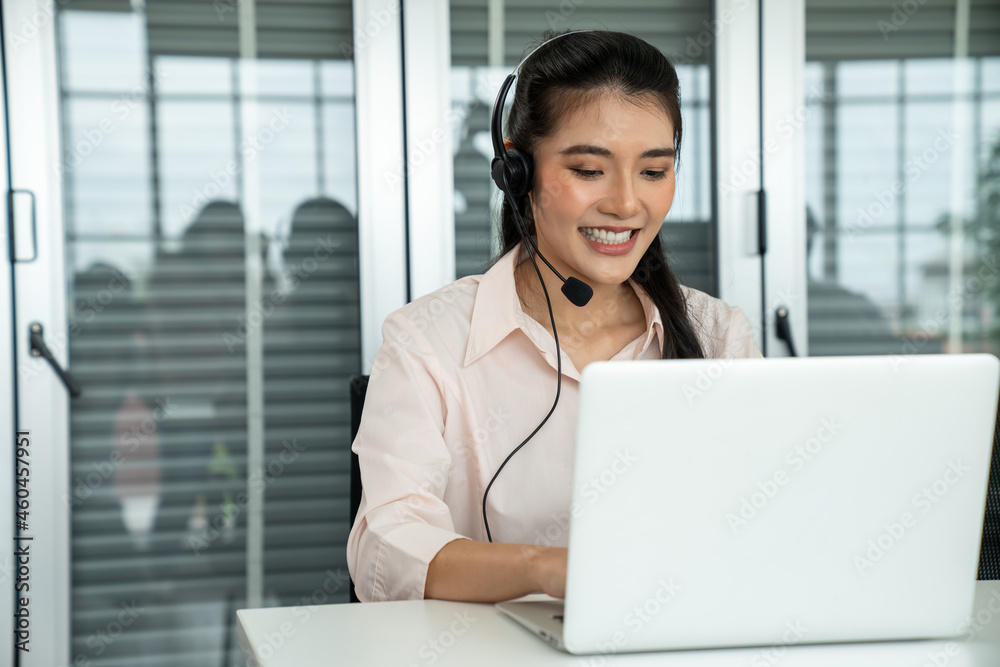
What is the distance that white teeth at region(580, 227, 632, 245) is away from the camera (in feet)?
4.21

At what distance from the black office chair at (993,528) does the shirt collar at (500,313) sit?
0.52 metres

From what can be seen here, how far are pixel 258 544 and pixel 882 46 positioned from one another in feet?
6.83

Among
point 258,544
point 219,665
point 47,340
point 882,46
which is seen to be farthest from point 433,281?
point 882,46

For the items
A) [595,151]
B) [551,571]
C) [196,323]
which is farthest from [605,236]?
[196,323]

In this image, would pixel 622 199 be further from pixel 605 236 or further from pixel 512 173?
pixel 512 173

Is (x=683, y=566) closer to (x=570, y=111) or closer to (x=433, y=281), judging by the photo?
(x=570, y=111)

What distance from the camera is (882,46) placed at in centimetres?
221

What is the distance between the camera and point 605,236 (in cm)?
129

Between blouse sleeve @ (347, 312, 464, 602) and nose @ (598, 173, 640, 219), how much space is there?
345 mm

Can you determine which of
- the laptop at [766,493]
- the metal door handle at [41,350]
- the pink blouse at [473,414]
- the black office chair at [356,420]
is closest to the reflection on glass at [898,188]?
the pink blouse at [473,414]

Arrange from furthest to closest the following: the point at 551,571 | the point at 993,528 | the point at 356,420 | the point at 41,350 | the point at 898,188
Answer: the point at 898,188 → the point at 41,350 → the point at 356,420 → the point at 993,528 → the point at 551,571

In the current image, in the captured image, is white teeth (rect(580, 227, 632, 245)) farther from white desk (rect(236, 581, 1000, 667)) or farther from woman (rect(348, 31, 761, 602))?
white desk (rect(236, 581, 1000, 667))

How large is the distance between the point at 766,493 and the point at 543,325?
718 millimetres

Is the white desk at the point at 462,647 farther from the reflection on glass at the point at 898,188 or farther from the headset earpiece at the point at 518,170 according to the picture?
the reflection on glass at the point at 898,188
